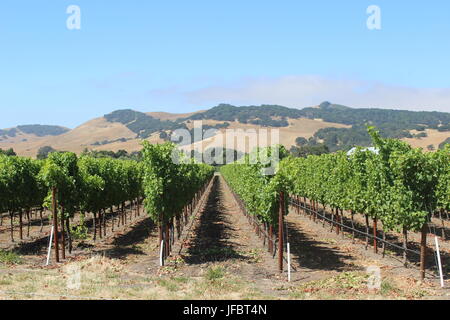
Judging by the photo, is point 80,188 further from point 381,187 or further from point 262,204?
point 381,187

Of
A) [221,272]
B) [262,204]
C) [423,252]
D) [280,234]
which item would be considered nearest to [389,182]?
[423,252]

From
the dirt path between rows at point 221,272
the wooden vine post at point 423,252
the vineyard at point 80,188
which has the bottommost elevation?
the dirt path between rows at point 221,272

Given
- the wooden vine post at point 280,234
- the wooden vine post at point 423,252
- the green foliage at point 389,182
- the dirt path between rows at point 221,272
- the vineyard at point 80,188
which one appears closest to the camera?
the dirt path between rows at point 221,272

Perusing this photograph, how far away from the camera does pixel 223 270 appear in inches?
721

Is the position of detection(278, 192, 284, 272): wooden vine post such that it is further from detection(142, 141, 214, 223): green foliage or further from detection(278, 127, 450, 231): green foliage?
detection(142, 141, 214, 223): green foliage

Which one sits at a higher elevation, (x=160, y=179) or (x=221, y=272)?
(x=160, y=179)

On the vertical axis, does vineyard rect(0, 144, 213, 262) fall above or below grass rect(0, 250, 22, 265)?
above

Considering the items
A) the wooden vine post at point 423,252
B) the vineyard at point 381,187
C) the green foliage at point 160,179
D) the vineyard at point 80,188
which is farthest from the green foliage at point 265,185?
the wooden vine post at point 423,252

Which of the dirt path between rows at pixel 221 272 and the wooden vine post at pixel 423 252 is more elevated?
the wooden vine post at pixel 423 252

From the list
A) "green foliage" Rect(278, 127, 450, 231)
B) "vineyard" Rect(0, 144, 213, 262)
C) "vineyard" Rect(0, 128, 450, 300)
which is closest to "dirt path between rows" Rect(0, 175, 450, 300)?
"vineyard" Rect(0, 128, 450, 300)

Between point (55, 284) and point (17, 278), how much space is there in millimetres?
1980

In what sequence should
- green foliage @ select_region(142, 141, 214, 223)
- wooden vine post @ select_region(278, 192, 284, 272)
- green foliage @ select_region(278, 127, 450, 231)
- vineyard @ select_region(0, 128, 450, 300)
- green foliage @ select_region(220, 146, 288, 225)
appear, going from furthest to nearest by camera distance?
1. green foliage @ select_region(142, 141, 214, 223)
2. green foliage @ select_region(220, 146, 288, 225)
3. wooden vine post @ select_region(278, 192, 284, 272)
4. vineyard @ select_region(0, 128, 450, 300)
5. green foliage @ select_region(278, 127, 450, 231)

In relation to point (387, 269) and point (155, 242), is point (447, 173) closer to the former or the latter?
point (387, 269)

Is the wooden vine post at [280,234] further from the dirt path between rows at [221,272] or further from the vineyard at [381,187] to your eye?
the dirt path between rows at [221,272]
